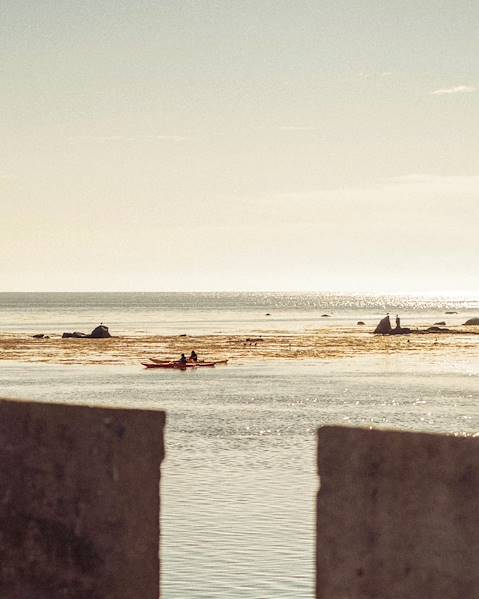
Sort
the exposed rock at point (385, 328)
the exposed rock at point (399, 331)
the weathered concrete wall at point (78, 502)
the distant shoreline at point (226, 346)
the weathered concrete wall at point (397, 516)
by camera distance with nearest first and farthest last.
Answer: the weathered concrete wall at point (397, 516), the weathered concrete wall at point (78, 502), the distant shoreline at point (226, 346), the exposed rock at point (399, 331), the exposed rock at point (385, 328)

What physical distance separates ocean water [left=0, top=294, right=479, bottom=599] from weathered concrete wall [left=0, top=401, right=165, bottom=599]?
8958mm

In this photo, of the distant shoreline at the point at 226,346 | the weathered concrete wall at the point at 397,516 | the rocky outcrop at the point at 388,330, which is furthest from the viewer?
the rocky outcrop at the point at 388,330

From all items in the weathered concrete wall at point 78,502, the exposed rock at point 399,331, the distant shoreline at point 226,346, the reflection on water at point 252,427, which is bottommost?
the reflection on water at point 252,427

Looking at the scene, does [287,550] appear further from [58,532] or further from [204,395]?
[204,395]

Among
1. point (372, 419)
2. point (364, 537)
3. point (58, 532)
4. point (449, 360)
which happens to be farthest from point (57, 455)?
point (449, 360)

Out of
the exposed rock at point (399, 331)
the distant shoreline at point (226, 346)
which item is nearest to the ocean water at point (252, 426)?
the distant shoreline at point (226, 346)

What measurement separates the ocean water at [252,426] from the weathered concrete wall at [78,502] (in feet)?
29.4

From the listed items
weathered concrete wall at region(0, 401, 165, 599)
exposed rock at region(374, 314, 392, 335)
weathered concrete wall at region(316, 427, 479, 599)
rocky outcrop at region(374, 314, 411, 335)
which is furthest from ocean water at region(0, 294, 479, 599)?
exposed rock at region(374, 314, 392, 335)

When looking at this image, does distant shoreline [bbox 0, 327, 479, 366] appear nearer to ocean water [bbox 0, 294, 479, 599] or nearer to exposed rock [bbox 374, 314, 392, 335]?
exposed rock [bbox 374, 314, 392, 335]

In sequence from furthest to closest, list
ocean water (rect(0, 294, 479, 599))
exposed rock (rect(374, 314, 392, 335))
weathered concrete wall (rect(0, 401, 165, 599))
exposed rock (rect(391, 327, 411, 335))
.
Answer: exposed rock (rect(374, 314, 392, 335))
exposed rock (rect(391, 327, 411, 335))
ocean water (rect(0, 294, 479, 599))
weathered concrete wall (rect(0, 401, 165, 599))

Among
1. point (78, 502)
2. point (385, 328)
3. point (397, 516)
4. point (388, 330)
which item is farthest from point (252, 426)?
point (385, 328)

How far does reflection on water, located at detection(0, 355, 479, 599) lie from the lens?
14516 mm

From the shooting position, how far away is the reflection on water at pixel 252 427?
47.6ft

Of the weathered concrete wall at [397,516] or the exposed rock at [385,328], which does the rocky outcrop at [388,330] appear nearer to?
the exposed rock at [385,328]
